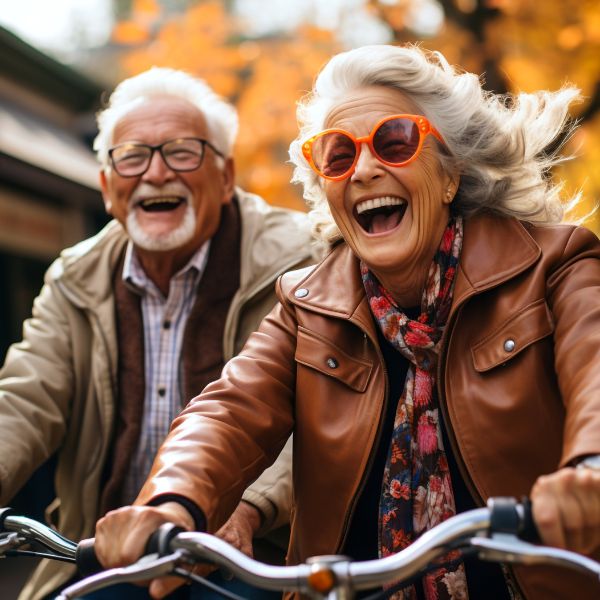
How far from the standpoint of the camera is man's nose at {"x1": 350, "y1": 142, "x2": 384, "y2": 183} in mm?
2543

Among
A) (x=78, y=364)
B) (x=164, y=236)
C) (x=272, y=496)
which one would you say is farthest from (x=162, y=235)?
(x=272, y=496)

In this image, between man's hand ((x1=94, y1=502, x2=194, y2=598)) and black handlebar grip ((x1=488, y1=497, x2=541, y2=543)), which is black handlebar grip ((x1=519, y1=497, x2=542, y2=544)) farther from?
man's hand ((x1=94, y1=502, x2=194, y2=598))

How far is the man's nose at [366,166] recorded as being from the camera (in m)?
2.54

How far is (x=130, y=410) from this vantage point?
11.7ft

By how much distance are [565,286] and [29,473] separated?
A: 6.37ft

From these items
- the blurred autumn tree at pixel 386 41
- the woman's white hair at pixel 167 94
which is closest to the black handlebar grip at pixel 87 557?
the woman's white hair at pixel 167 94

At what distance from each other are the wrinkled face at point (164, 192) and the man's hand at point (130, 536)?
192 cm

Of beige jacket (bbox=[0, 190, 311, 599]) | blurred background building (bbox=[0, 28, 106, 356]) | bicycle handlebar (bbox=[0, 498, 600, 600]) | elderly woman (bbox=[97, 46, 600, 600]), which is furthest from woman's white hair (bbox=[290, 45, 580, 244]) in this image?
blurred background building (bbox=[0, 28, 106, 356])

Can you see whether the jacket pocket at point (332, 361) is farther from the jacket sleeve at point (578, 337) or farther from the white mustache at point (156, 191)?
the white mustache at point (156, 191)

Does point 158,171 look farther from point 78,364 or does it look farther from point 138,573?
point 138,573

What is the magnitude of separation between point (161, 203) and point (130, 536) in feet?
7.18

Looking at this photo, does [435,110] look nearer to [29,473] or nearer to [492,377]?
[492,377]

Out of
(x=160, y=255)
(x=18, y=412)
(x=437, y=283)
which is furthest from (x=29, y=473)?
(x=437, y=283)

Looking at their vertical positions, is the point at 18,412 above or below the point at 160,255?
below
